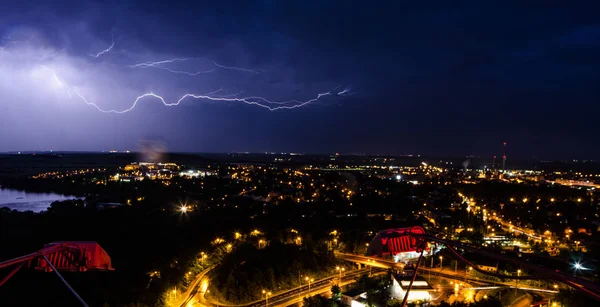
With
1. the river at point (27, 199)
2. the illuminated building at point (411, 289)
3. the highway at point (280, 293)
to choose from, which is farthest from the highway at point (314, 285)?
the river at point (27, 199)

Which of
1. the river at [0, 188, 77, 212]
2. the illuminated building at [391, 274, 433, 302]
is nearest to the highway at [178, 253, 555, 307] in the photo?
the illuminated building at [391, 274, 433, 302]

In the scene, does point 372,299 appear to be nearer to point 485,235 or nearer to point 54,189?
point 485,235

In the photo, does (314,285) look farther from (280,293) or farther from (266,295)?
(266,295)

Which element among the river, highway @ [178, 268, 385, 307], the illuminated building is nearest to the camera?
the illuminated building

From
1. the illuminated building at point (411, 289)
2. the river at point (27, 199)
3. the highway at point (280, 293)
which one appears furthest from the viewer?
the river at point (27, 199)

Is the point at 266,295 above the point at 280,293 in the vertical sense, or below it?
above

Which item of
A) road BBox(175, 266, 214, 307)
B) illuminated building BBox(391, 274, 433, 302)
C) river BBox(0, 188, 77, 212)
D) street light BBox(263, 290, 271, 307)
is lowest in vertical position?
river BBox(0, 188, 77, 212)

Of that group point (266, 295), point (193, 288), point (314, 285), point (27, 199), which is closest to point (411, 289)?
point (314, 285)

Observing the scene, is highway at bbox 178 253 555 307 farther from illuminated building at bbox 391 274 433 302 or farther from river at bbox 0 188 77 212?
river at bbox 0 188 77 212

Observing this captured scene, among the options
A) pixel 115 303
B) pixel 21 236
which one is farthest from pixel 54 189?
pixel 115 303

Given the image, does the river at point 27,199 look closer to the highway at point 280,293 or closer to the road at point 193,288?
the road at point 193,288
